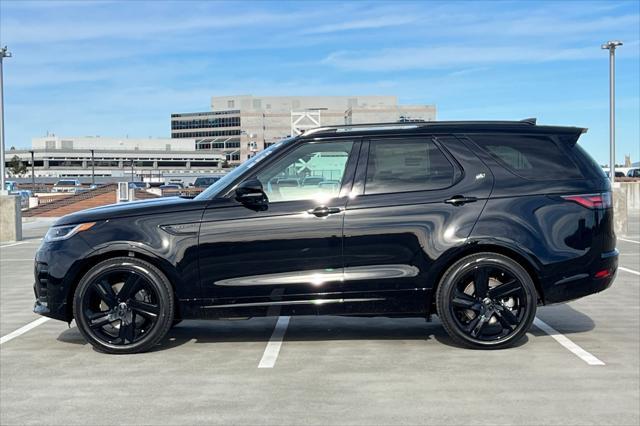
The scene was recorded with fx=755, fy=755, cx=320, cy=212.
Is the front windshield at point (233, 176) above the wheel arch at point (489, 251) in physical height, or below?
above

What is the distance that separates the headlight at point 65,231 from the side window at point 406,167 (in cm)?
231

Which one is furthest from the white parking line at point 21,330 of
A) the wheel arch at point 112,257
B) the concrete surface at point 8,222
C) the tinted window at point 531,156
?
the concrete surface at point 8,222

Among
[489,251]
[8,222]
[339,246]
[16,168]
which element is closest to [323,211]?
[339,246]

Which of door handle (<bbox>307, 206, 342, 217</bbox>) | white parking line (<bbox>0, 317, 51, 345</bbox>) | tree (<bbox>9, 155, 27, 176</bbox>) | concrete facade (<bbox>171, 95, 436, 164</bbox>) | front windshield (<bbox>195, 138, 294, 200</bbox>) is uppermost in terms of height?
concrete facade (<bbox>171, 95, 436, 164</bbox>)

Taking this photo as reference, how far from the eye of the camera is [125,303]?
6.02 m

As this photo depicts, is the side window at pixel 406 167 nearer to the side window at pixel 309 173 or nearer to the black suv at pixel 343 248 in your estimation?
the black suv at pixel 343 248

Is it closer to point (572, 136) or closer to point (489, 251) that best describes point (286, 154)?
point (489, 251)

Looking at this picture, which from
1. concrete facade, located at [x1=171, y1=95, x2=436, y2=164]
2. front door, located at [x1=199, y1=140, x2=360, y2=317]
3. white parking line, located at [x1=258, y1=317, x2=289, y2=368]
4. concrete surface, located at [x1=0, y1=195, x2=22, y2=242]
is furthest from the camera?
concrete facade, located at [x1=171, y1=95, x2=436, y2=164]

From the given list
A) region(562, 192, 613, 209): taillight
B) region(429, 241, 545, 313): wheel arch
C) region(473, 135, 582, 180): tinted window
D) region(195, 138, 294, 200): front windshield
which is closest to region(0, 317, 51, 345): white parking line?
region(195, 138, 294, 200): front windshield

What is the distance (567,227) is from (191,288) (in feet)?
10.1

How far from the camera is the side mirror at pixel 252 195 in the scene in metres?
6.02

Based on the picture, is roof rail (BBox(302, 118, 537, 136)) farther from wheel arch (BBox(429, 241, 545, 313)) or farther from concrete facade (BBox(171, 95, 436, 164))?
concrete facade (BBox(171, 95, 436, 164))

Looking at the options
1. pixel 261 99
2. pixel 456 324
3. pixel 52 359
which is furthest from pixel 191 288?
pixel 261 99

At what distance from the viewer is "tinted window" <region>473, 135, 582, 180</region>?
629 centimetres
